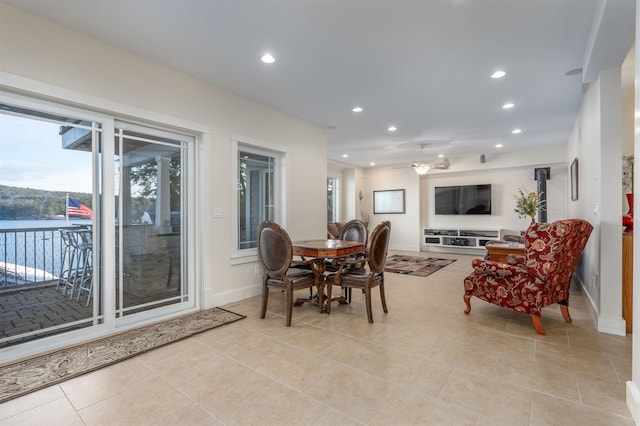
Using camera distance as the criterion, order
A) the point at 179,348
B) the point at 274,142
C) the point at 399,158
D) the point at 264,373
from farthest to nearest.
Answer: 1. the point at 399,158
2. the point at 274,142
3. the point at 179,348
4. the point at 264,373

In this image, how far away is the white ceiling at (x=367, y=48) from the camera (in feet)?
7.54

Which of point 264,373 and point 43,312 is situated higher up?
point 43,312

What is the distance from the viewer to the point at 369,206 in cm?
982

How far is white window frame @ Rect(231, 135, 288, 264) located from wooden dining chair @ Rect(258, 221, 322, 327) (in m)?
0.79

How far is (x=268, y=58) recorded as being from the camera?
119 inches

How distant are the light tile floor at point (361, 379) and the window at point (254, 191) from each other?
1.47 m

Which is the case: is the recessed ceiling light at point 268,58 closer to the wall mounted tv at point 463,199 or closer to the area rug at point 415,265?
the area rug at point 415,265

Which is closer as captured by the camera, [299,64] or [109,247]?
[109,247]

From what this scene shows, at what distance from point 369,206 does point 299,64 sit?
704 centimetres

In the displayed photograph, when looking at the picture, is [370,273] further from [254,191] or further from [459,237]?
[459,237]

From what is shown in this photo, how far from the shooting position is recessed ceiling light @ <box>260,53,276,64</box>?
297 cm

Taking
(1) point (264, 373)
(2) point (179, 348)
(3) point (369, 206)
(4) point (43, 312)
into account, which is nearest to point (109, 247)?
(4) point (43, 312)

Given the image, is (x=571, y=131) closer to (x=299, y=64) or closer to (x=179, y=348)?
(x=299, y=64)

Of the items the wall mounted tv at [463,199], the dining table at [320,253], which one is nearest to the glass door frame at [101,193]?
the dining table at [320,253]
